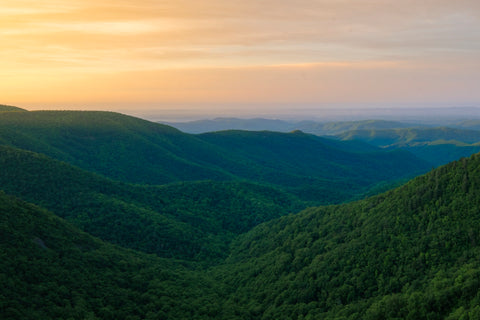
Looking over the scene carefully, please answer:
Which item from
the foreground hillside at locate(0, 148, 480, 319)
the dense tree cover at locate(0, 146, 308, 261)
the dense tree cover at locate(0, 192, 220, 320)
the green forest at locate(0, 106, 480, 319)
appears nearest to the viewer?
the foreground hillside at locate(0, 148, 480, 319)

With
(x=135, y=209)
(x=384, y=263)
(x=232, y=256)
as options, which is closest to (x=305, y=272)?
(x=384, y=263)

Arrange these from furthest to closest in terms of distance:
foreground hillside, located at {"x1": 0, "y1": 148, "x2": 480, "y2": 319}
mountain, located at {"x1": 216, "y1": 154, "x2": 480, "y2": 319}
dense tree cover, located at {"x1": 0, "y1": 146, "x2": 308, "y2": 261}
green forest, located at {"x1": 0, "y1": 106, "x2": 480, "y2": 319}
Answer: dense tree cover, located at {"x1": 0, "y1": 146, "x2": 308, "y2": 261} → green forest, located at {"x1": 0, "y1": 106, "x2": 480, "y2": 319} → foreground hillside, located at {"x1": 0, "y1": 148, "x2": 480, "y2": 319} → mountain, located at {"x1": 216, "y1": 154, "x2": 480, "y2": 319}

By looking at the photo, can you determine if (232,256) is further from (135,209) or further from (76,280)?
(76,280)

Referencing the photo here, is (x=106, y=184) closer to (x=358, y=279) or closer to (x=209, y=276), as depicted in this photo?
(x=209, y=276)

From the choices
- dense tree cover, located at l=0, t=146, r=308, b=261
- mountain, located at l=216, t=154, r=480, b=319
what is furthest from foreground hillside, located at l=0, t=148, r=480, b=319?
dense tree cover, located at l=0, t=146, r=308, b=261

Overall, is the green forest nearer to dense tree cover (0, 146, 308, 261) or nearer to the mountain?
the mountain

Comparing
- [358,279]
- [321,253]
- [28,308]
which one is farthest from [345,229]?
[28,308]
